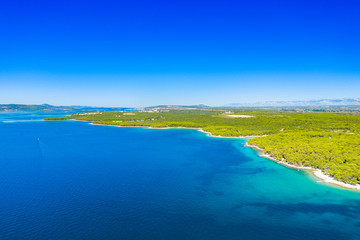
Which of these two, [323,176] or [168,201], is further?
[323,176]

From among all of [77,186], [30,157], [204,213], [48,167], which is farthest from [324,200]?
[30,157]

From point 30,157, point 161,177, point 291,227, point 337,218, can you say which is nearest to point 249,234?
point 291,227

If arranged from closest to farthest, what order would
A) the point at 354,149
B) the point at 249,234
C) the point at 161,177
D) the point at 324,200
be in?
1. the point at 249,234
2. the point at 324,200
3. the point at 161,177
4. the point at 354,149

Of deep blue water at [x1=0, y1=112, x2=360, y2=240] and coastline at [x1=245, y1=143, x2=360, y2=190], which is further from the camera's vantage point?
coastline at [x1=245, y1=143, x2=360, y2=190]

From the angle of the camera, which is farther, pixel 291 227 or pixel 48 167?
pixel 48 167

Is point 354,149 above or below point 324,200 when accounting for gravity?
above

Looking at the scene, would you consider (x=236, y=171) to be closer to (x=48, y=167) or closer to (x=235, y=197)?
(x=235, y=197)

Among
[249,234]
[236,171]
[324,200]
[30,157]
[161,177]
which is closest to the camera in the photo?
[249,234]

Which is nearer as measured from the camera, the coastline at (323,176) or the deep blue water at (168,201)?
the deep blue water at (168,201)
